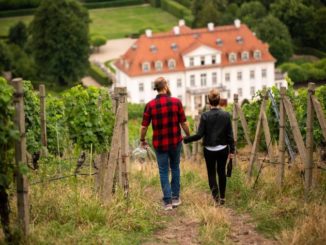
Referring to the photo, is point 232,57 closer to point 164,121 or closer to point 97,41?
point 97,41

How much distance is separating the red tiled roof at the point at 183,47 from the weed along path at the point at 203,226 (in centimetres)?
4127

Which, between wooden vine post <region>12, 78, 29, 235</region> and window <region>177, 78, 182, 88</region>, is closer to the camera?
wooden vine post <region>12, 78, 29, 235</region>

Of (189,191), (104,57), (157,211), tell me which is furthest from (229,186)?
(104,57)

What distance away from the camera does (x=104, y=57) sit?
60719mm

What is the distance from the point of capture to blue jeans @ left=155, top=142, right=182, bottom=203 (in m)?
10.3

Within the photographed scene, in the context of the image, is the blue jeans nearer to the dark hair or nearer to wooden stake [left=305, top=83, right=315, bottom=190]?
the dark hair

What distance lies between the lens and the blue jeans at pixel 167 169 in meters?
10.3

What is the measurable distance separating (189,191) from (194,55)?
41.8 m

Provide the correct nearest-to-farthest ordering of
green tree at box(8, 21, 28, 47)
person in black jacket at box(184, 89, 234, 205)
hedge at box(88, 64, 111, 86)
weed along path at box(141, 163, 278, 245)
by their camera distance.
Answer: weed along path at box(141, 163, 278, 245), person in black jacket at box(184, 89, 234, 205), hedge at box(88, 64, 111, 86), green tree at box(8, 21, 28, 47)

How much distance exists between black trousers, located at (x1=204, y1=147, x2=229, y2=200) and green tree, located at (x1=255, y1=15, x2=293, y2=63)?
153ft

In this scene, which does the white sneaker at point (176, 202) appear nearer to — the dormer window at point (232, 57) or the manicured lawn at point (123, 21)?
the dormer window at point (232, 57)

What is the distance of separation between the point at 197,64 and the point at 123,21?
68.9ft

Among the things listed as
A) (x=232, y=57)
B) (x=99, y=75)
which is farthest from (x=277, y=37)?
(x=99, y=75)

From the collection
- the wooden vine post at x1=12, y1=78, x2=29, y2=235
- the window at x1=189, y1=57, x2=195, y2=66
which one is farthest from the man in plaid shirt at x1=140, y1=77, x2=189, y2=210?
the window at x1=189, y1=57, x2=195, y2=66
